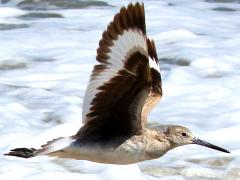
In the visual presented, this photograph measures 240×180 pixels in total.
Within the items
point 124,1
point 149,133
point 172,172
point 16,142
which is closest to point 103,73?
point 149,133

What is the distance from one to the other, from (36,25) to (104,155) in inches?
185

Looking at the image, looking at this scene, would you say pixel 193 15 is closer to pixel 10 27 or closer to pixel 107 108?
pixel 10 27

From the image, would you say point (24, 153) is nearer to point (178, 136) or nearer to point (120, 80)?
point (120, 80)

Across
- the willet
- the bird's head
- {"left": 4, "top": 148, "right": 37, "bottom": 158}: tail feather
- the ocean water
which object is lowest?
the ocean water

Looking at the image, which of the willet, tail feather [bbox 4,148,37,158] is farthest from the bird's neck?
tail feather [bbox 4,148,37,158]

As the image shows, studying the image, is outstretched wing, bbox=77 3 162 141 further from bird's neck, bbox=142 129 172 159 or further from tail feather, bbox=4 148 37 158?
tail feather, bbox=4 148 37 158

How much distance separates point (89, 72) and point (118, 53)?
3213 mm

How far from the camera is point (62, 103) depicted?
6297mm

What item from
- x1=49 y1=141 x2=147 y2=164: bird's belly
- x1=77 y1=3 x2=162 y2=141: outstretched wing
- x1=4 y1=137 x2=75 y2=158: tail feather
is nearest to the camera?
A: x1=77 y1=3 x2=162 y2=141: outstretched wing

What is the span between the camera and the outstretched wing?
393 cm

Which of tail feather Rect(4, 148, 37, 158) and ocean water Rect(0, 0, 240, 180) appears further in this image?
ocean water Rect(0, 0, 240, 180)

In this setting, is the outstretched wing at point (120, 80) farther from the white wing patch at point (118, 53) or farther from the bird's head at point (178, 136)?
the bird's head at point (178, 136)

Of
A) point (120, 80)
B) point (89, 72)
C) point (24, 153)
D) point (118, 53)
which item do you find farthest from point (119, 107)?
point (89, 72)

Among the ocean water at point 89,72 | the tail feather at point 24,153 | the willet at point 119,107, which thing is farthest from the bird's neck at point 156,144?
the tail feather at point 24,153
